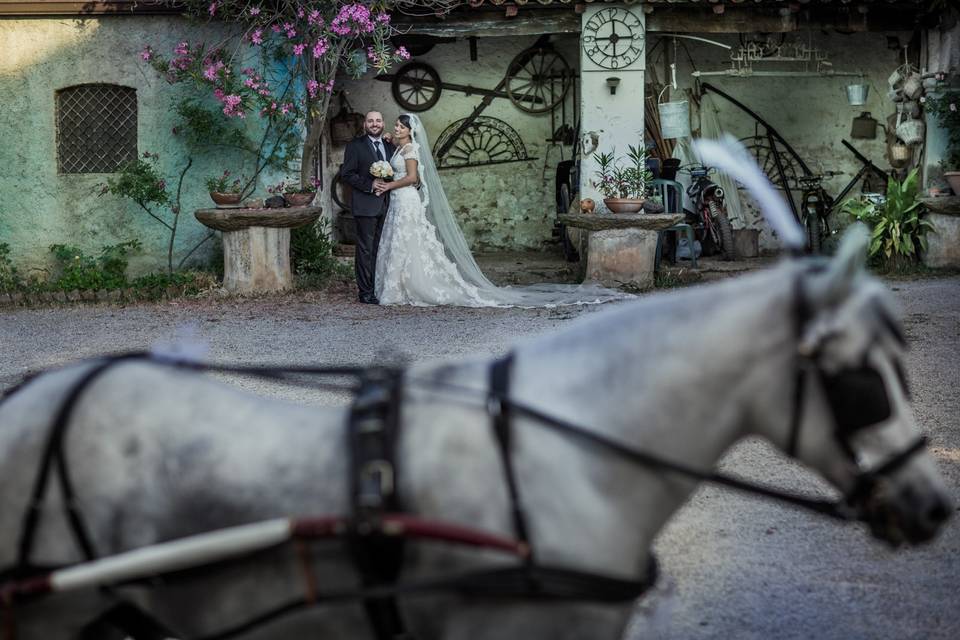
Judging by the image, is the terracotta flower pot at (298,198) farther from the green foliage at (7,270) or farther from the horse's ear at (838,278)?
the horse's ear at (838,278)

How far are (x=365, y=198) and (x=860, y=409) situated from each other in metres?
10.3

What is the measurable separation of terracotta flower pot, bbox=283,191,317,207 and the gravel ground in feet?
4.80

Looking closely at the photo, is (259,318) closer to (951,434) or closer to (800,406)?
(951,434)

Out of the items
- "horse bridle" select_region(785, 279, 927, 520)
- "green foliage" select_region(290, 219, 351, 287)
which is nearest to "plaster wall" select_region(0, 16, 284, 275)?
"green foliage" select_region(290, 219, 351, 287)

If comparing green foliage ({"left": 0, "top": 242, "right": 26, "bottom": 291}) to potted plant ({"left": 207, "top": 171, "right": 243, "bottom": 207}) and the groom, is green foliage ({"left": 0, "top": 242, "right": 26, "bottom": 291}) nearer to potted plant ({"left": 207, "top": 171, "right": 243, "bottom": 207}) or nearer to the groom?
potted plant ({"left": 207, "top": 171, "right": 243, "bottom": 207})

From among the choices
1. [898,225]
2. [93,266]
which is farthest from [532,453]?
[898,225]

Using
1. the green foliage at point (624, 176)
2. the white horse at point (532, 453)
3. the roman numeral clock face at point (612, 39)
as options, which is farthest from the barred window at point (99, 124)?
the white horse at point (532, 453)

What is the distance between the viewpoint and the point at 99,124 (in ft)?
44.4

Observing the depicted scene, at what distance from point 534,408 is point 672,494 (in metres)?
0.34

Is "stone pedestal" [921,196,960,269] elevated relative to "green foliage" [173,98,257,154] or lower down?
lower down

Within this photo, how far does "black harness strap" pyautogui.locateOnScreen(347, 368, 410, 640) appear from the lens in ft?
6.89

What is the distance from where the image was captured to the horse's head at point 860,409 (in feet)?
6.83

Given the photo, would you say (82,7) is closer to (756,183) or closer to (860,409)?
(756,183)

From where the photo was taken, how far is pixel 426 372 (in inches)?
92.5
